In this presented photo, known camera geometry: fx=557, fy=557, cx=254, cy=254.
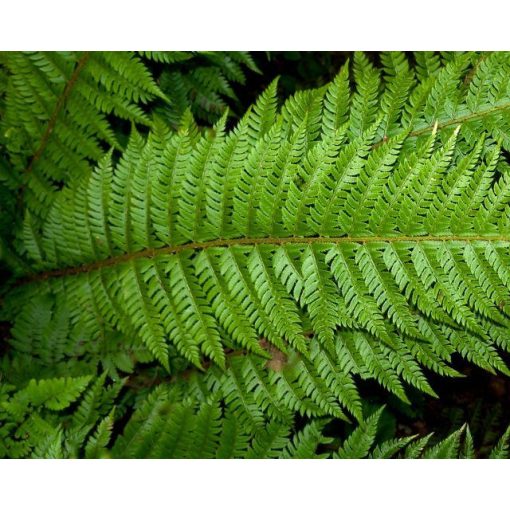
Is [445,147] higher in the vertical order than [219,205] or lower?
higher

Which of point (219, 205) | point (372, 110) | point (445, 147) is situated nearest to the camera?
point (445, 147)

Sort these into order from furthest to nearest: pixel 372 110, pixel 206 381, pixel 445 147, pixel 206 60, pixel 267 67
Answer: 1. pixel 267 67
2. pixel 206 60
3. pixel 206 381
4. pixel 372 110
5. pixel 445 147

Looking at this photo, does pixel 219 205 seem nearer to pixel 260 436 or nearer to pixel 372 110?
pixel 372 110
